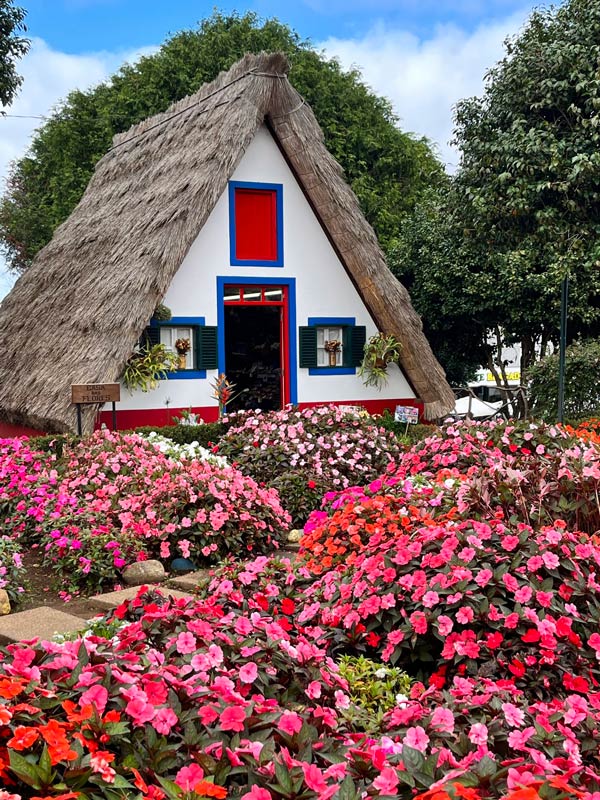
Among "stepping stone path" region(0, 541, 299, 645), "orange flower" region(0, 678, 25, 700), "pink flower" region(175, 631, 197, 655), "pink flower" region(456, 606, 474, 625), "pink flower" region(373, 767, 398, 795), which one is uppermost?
"orange flower" region(0, 678, 25, 700)

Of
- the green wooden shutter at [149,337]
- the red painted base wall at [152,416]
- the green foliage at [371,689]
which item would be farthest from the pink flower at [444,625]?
the green wooden shutter at [149,337]

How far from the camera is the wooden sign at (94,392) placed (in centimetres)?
1020

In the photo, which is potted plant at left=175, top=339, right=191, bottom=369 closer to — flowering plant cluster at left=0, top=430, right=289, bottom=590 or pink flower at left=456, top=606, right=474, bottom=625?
flowering plant cluster at left=0, top=430, right=289, bottom=590

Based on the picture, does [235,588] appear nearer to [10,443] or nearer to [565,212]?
[10,443]

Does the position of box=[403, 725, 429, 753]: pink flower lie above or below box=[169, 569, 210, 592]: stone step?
above

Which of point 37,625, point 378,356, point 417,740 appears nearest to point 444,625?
point 417,740

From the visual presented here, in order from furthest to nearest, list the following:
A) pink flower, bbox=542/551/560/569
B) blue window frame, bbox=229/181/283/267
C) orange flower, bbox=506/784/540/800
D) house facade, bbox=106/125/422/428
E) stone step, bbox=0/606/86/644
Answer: blue window frame, bbox=229/181/283/267, house facade, bbox=106/125/422/428, stone step, bbox=0/606/86/644, pink flower, bbox=542/551/560/569, orange flower, bbox=506/784/540/800

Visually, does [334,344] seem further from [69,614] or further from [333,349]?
[69,614]

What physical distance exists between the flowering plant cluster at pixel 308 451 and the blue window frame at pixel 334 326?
13.2 ft

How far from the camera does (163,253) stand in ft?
38.2

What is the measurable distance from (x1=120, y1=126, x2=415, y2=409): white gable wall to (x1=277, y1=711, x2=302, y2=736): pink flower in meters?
10.1

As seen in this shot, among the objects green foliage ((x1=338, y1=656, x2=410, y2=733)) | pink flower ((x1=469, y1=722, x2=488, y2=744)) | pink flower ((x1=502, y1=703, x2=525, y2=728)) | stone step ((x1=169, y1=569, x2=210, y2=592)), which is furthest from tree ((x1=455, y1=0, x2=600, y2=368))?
pink flower ((x1=469, y1=722, x2=488, y2=744))

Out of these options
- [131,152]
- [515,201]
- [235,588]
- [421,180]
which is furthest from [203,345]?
[421,180]

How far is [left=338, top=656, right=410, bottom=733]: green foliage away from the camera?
2.90m
